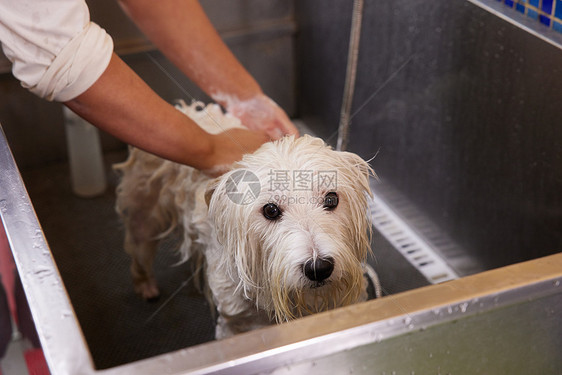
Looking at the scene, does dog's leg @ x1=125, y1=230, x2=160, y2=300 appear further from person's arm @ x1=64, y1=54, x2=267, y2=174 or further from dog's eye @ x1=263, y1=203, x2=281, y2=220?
dog's eye @ x1=263, y1=203, x2=281, y2=220

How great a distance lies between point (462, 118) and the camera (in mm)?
1662

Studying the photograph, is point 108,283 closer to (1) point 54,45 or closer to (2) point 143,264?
(2) point 143,264

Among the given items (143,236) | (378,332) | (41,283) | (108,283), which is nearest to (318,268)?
(378,332)

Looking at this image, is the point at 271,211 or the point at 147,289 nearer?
the point at 271,211

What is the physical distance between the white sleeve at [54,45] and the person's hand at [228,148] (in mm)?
302

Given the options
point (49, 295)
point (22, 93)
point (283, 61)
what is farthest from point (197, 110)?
point (49, 295)

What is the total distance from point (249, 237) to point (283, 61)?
1165 mm

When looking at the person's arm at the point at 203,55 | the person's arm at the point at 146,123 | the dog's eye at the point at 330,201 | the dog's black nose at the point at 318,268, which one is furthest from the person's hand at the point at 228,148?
the dog's black nose at the point at 318,268

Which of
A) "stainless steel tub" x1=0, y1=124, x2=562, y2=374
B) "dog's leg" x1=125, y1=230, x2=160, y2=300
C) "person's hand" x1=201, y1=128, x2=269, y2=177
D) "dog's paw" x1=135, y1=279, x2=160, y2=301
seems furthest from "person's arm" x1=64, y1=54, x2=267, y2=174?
"dog's paw" x1=135, y1=279, x2=160, y2=301

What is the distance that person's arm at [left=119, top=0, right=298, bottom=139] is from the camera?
61.5 inches

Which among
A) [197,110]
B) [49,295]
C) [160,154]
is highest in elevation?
[49,295]

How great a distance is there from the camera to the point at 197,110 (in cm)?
174

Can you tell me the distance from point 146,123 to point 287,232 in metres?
0.38

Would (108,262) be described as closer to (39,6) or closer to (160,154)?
(160,154)
